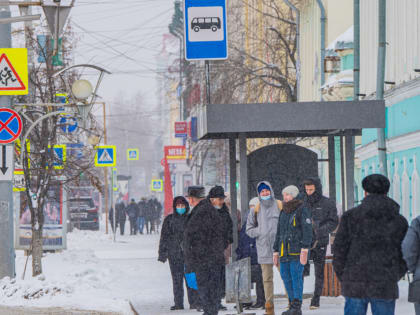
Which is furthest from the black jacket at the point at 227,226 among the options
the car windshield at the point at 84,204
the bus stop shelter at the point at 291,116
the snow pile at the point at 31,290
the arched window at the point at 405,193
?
the car windshield at the point at 84,204

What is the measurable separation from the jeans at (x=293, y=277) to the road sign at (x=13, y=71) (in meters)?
5.59

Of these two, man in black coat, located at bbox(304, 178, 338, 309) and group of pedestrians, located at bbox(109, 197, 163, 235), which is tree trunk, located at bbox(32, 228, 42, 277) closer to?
man in black coat, located at bbox(304, 178, 338, 309)

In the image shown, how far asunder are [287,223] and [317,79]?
63.1 ft

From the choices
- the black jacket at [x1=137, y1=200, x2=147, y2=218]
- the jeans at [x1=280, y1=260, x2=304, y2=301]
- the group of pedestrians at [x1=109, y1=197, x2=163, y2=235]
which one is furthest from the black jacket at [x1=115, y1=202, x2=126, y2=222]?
the jeans at [x1=280, y1=260, x2=304, y2=301]

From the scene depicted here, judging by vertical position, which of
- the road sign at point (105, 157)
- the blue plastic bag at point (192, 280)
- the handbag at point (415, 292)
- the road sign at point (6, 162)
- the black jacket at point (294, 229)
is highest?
the road sign at point (105, 157)

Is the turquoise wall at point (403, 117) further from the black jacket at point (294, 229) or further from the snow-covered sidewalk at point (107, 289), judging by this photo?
the black jacket at point (294, 229)

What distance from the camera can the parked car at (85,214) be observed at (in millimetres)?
53156

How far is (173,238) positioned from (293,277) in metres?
2.64

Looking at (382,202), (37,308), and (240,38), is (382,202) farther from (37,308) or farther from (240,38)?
(240,38)

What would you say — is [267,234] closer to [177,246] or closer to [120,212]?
[177,246]

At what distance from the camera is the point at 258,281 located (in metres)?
13.7

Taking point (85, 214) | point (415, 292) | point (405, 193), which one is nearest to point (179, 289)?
point (405, 193)

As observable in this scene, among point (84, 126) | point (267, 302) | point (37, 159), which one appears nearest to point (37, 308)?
point (267, 302)

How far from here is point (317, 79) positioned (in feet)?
101
